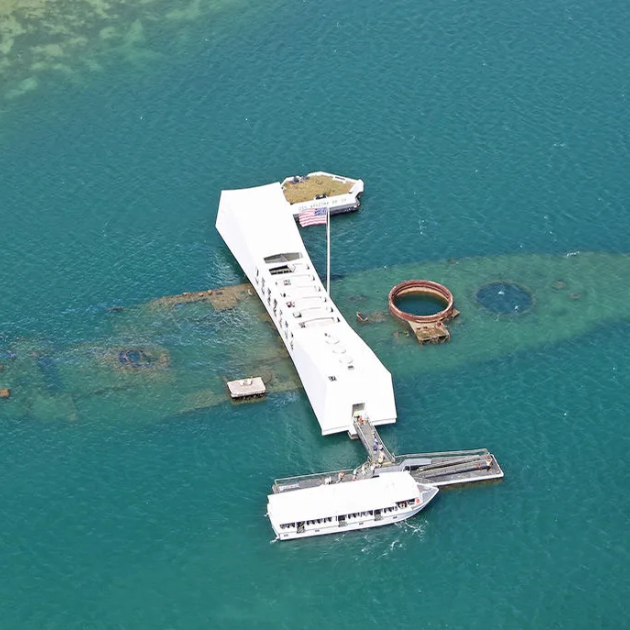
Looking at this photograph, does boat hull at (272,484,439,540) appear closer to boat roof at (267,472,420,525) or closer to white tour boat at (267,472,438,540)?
white tour boat at (267,472,438,540)

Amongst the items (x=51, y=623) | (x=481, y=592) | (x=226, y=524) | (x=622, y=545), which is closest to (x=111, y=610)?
(x=51, y=623)

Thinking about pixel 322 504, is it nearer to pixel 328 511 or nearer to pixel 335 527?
pixel 328 511

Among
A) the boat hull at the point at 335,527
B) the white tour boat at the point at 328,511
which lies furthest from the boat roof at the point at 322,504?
the boat hull at the point at 335,527

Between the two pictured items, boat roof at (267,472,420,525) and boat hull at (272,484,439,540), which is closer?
boat roof at (267,472,420,525)

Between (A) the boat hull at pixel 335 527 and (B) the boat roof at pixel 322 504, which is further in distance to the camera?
(A) the boat hull at pixel 335 527

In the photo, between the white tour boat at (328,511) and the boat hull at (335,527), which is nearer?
the white tour boat at (328,511)

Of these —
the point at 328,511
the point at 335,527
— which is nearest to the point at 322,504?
the point at 328,511

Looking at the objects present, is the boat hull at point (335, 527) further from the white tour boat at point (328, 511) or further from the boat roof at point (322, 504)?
the boat roof at point (322, 504)

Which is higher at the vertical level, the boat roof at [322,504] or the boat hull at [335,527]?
the boat roof at [322,504]

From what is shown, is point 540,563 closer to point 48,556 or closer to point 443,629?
point 443,629

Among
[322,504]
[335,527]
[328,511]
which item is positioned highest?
[322,504]

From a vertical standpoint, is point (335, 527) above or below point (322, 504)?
below

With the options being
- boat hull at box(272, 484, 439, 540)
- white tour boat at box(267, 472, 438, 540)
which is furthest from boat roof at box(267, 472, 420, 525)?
boat hull at box(272, 484, 439, 540)
